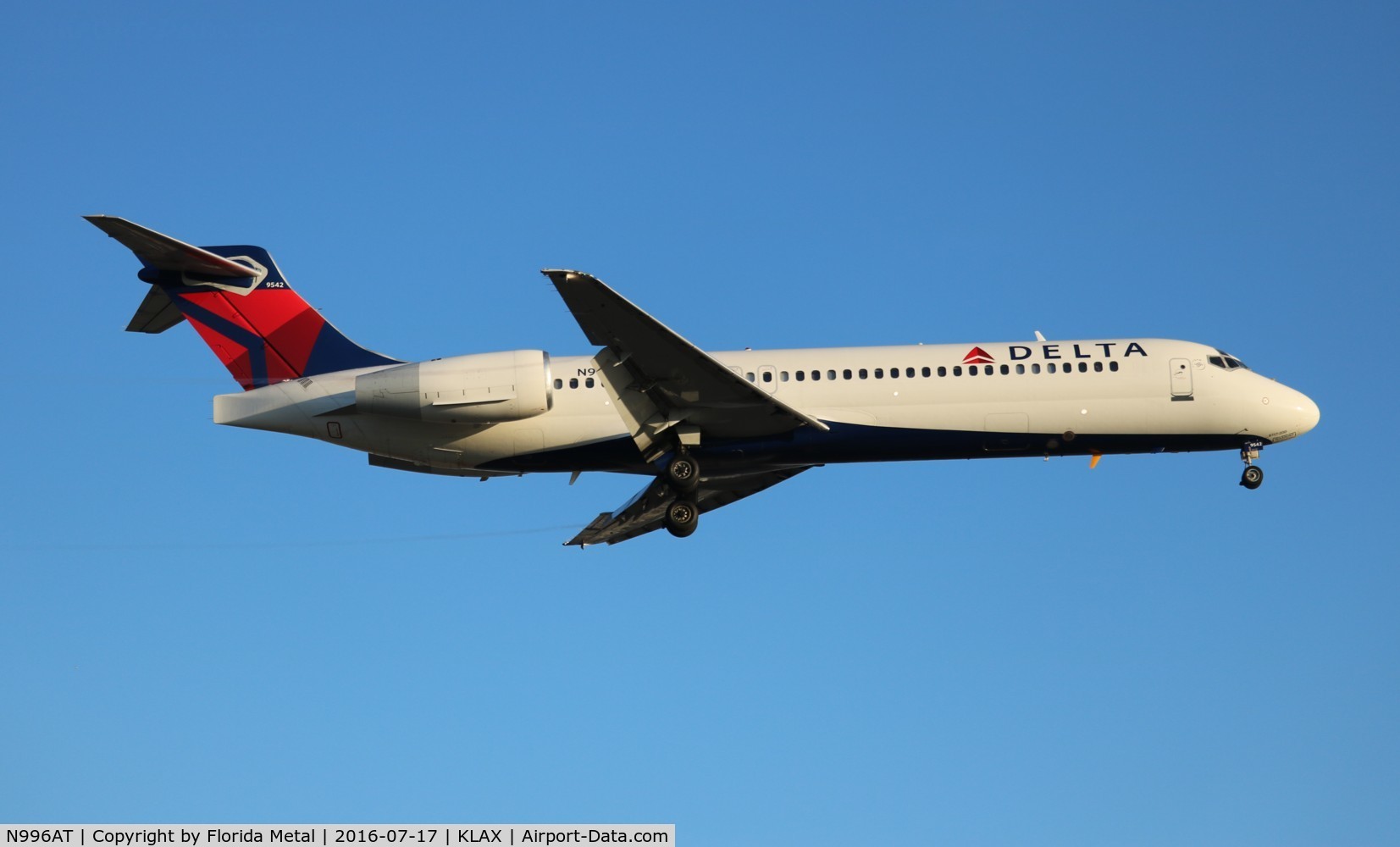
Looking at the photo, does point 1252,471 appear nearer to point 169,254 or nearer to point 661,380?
point 661,380

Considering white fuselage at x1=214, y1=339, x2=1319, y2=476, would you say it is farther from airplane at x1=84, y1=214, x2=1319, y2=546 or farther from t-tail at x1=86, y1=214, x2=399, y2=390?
t-tail at x1=86, y1=214, x2=399, y2=390

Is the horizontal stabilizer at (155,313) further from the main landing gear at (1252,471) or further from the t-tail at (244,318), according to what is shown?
the main landing gear at (1252,471)

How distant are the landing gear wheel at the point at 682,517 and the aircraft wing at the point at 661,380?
126cm

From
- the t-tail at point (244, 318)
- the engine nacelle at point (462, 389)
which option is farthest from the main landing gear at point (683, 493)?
the t-tail at point (244, 318)

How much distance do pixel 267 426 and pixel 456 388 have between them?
157 inches

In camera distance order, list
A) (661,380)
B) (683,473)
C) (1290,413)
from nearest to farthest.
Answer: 1. (661,380)
2. (683,473)
3. (1290,413)

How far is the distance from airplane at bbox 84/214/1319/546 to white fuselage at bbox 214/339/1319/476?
34 millimetres

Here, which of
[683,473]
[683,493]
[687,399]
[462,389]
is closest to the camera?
[462,389]

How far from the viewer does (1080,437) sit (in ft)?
95.9

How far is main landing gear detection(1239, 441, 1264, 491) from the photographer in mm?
30172

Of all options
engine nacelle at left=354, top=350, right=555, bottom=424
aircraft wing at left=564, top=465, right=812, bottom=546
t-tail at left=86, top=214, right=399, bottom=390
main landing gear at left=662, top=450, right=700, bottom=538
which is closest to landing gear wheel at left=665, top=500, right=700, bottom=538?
main landing gear at left=662, top=450, right=700, bottom=538

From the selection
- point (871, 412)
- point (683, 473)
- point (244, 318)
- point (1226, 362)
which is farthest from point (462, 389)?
point (1226, 362)

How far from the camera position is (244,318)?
96.5 feet

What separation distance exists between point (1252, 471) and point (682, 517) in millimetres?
11200
